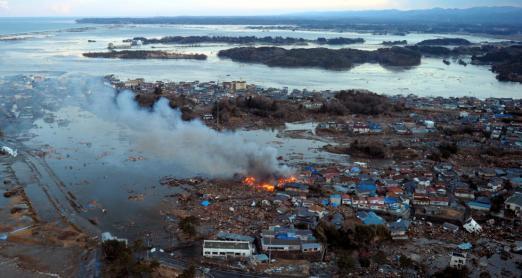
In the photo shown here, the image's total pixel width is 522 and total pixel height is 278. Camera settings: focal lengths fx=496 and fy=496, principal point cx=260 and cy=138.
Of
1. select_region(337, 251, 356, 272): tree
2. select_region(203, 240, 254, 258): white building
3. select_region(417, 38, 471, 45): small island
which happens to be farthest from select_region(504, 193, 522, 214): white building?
select_region(417, 38, 471, 45): small island

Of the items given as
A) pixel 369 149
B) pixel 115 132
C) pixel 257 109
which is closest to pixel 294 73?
pixel 257 109


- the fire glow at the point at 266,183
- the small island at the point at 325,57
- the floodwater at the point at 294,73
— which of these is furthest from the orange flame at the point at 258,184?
the small island at the point at 325,57

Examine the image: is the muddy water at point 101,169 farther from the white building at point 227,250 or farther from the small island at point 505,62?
the small island at point 505,62

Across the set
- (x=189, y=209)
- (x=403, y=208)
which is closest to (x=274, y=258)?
(x=189, y=209)

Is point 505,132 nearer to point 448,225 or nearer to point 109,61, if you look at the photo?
point 448,225

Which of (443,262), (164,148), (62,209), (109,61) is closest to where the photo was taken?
(443,262)

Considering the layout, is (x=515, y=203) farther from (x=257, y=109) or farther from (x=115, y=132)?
(x=115, y=132)
